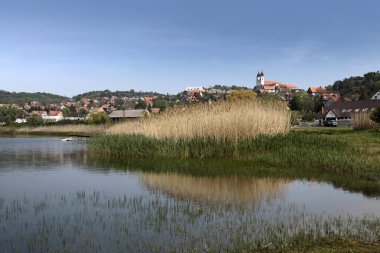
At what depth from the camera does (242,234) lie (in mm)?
7695

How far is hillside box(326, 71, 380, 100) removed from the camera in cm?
12691

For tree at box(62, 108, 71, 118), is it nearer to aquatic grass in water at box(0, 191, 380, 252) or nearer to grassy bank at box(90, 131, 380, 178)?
grassy bank at box(90, 131, 380, 178)

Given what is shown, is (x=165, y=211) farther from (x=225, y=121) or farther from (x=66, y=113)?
(x=66, y=113)

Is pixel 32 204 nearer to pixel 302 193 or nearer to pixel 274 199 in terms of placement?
pixel 274 199

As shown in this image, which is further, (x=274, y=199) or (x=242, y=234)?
(x=274, y=199)

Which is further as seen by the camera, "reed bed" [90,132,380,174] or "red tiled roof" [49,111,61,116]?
"red tiled roof" [49,111,61,116]

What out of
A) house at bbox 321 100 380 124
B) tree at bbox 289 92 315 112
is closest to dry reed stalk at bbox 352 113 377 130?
house at bbox 321 100 380 124

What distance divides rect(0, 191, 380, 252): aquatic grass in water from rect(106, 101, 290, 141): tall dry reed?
31.9ft

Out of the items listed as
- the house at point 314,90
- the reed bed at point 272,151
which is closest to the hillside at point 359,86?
the house at point 314,90

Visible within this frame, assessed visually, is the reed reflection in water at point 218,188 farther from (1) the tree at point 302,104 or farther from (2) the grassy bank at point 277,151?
(1) the tree at point 302,104

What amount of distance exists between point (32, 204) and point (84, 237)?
382cm

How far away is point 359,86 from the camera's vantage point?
151m

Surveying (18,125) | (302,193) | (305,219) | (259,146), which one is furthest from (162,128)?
(18,125)

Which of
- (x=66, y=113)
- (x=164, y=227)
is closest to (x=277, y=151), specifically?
(x=164, y=227)
